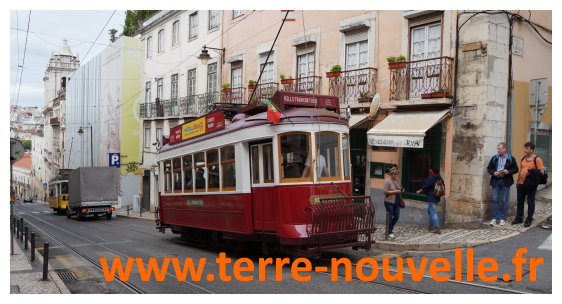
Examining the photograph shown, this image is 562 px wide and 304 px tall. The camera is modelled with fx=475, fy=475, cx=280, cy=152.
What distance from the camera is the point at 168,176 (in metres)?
13.4

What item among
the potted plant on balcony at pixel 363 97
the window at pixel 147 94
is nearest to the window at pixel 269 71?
the potted plant on balcony at pixel 363 97

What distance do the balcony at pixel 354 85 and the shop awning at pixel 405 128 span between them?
1.51 metres

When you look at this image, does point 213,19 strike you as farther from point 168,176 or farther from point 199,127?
point 199,127

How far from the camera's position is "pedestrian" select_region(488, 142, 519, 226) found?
10.6 metres

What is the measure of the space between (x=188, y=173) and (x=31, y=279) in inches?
175

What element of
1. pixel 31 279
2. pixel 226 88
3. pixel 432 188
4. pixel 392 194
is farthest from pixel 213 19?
pixel 31 279

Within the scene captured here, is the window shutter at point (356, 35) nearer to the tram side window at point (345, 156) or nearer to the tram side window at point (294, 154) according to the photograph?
the tram side window at point (345, 156)

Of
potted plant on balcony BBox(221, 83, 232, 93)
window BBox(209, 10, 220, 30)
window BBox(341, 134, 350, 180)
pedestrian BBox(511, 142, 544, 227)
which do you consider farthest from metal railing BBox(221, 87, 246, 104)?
pedestrian BBox(511, 142, 544, 227)

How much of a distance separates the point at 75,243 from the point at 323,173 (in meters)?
9.20

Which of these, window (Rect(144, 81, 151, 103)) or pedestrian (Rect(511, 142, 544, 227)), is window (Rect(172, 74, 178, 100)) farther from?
pedestrian (Rect(511, 142, 544, 227))

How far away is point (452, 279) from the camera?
736 cm

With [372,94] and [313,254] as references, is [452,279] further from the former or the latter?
[372,94]

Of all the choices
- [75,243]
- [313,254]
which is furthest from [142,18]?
[313,254]

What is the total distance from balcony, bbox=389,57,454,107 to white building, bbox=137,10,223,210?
39.2 ft
